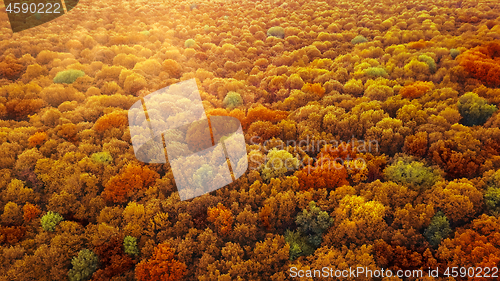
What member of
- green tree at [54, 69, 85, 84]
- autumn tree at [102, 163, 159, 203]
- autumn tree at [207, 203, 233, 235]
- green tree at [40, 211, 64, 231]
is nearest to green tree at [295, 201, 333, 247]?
autumn tree at [207, 203, 233, 235]

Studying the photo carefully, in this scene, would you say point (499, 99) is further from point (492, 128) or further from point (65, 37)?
point (65, 37)

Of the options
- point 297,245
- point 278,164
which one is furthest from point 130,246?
point 278,164

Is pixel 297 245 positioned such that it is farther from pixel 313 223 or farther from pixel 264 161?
pixel 264 161

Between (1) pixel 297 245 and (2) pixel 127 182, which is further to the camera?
(2) pixel 127 182

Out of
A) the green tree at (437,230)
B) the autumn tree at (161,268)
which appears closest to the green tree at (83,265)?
the autumn tree at (161,268)

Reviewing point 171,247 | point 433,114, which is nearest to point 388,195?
point 433,114
